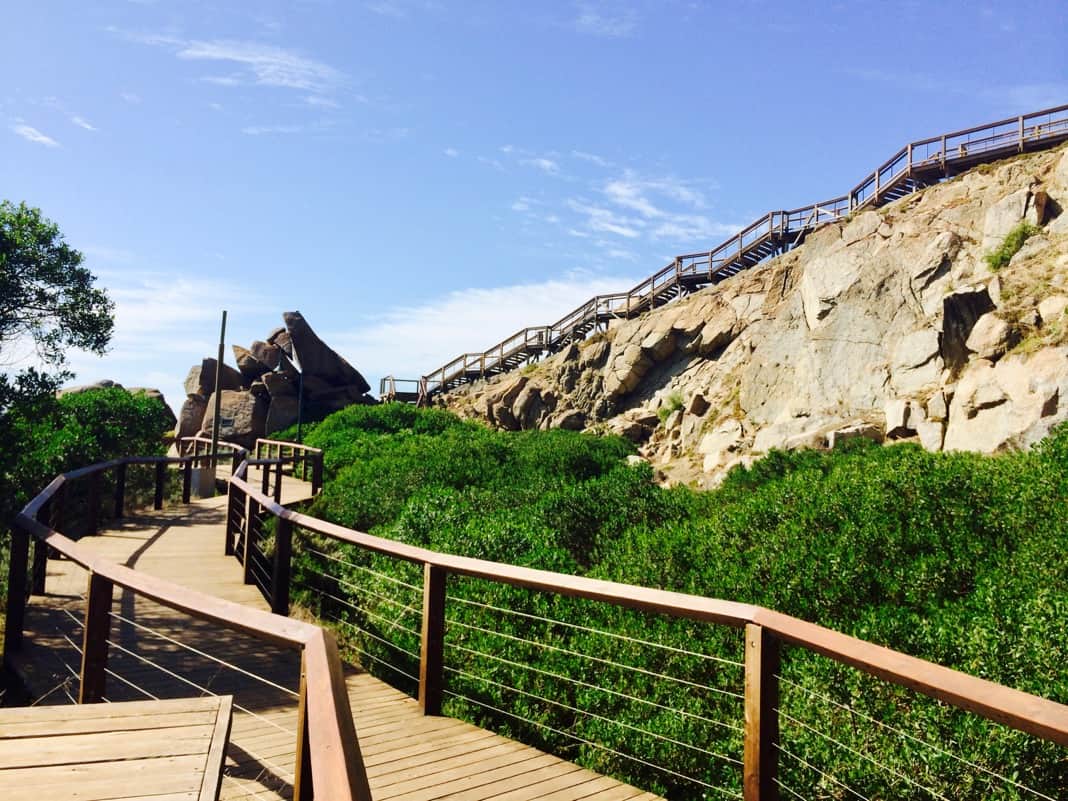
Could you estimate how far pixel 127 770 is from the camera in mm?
2793

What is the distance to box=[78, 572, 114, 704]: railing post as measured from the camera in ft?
14.6

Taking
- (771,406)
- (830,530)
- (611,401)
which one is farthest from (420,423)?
(830,530)

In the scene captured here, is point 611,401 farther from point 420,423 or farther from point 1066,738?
→ point 1066,738

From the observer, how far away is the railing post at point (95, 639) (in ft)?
14.6

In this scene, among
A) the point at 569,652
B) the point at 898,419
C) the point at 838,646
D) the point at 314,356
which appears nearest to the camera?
the point at 838,646

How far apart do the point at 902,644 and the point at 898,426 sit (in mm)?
11547

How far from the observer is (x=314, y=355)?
38.2m

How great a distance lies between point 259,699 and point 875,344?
17.6m

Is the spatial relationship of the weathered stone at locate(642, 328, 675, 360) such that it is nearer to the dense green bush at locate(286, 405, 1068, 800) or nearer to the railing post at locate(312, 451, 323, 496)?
the railing post at locate(312, 451, 323, 496)

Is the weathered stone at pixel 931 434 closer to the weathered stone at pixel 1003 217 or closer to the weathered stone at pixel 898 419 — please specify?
the weathered stone at pixel 898 419

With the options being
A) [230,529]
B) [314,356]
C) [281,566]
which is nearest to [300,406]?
[314,356]

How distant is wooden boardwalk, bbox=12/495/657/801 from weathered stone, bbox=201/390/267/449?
26.3 metres

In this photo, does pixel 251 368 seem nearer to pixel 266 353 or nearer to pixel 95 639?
pixel 266 353

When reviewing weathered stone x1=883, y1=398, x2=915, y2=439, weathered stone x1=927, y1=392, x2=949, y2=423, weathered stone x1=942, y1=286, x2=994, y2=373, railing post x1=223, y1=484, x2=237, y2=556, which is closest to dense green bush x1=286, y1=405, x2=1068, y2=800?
railing post x1=223, y1=484, x2=237, y2=556
